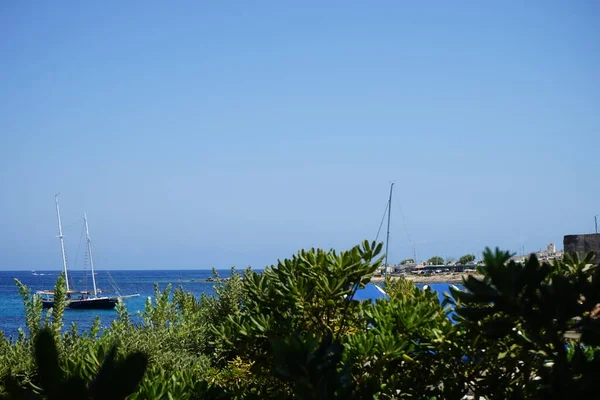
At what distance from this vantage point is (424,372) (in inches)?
165

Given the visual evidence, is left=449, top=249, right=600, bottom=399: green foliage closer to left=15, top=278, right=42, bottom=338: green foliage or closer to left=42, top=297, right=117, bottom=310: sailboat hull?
left=15, top=278, right=42, bottom=338: green foliage

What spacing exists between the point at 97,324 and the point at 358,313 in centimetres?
283

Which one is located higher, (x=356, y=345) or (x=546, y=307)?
(x=546, y=307)

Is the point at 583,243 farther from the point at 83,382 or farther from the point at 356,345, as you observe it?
the point at 83,382

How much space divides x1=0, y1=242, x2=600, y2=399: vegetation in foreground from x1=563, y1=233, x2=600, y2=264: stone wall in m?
1.42

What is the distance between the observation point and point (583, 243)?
5.96 metres

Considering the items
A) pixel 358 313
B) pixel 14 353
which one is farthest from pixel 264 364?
pixel 14 353

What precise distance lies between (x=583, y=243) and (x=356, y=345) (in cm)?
309

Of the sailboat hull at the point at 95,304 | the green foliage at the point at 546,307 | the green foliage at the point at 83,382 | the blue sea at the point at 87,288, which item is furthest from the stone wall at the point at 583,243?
the sailboat hull at the point at 95,304

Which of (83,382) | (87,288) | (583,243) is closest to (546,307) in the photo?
(83,382)

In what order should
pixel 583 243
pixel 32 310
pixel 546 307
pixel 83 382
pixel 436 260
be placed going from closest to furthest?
pixel 83 382, pixel 546 307, pixel 583 243, pixel 32 310, pixel 436 260

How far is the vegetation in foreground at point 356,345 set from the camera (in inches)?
82.6

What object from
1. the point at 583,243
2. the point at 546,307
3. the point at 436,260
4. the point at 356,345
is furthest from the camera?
the point at 436,260

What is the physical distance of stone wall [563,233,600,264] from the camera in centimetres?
585
